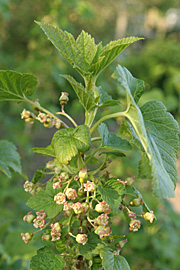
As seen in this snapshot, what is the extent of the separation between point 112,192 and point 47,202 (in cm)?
10

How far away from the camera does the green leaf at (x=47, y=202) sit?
49cm

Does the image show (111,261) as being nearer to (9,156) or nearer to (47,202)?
(47,202)

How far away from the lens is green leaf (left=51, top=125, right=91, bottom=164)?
471 mm

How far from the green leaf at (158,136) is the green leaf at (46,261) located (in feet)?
0.63

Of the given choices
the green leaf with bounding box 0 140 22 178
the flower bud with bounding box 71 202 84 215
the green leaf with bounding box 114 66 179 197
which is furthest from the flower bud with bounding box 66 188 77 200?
the green leaf with bounding box 0 140 22 178

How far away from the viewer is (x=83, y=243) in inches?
18.0

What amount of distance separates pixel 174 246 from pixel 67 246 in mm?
1762

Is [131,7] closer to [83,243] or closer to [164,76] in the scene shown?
[164,76]

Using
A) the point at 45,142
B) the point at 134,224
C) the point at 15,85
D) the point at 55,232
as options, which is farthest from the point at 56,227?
the point at 45,142

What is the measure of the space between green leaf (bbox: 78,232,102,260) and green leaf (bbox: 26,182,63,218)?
64 mm

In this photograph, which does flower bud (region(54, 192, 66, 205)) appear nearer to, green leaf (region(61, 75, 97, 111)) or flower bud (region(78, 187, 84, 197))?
flower bud (region(78, 187, 84, 197))

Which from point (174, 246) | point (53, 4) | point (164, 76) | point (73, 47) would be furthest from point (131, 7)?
point (73, 47)

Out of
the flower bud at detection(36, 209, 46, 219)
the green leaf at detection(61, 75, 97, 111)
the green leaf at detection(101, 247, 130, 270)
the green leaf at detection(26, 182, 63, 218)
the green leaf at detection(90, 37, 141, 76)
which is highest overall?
the green leaf at detection(90, 37, 141, 76)

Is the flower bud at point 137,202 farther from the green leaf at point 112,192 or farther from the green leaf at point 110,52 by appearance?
the green leaf at point 110,52
